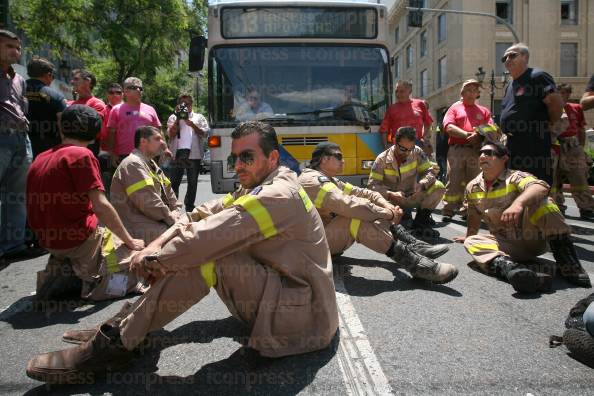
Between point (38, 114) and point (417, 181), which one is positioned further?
point (417, 181)

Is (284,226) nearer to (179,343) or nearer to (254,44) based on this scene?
(179,343)

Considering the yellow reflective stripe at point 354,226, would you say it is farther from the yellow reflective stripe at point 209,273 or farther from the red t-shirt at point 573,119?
the red t-shirt at point 573,119

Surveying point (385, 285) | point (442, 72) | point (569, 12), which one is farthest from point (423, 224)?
point (569, 12)

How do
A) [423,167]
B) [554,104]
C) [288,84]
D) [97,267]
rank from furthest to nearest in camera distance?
[288,84] → [423,167] → [554,104] → [97,267]

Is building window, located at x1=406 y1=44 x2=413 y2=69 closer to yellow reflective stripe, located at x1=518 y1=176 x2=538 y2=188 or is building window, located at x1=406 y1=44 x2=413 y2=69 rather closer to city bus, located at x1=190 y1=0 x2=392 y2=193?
city bus, located at x1=190 y1=0 x2=392 y2=193

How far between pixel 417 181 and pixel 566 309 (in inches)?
122

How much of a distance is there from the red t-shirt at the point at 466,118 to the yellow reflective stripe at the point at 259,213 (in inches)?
202

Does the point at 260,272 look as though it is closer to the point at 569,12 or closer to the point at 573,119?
the point at 573,119

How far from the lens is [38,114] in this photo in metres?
5.50

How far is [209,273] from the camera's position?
95.3 inches

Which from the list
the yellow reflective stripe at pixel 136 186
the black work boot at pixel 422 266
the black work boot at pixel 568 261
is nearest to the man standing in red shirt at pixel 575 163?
the black work boot at pixel 568 261

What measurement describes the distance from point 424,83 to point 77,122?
135 ft

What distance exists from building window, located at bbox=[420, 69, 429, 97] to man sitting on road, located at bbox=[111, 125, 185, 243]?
39.3 meters

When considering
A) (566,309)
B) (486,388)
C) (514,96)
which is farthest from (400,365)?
(514,96)
